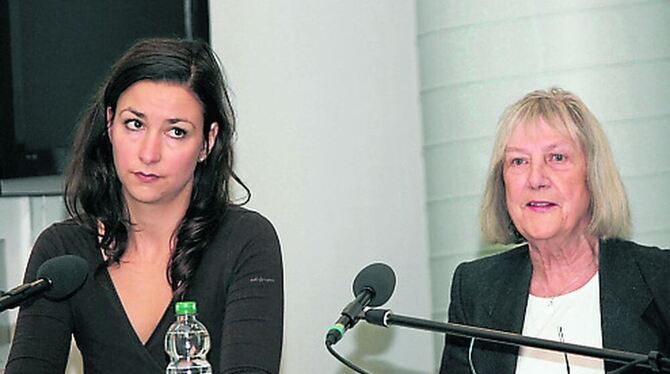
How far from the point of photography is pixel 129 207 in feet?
8.82

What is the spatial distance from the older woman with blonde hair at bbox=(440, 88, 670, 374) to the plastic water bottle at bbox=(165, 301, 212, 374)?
663 mm

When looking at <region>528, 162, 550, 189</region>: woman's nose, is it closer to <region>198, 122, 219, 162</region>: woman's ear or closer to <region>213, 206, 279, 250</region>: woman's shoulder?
<region>213, 206, 279, 250</region>: woman's shoulder

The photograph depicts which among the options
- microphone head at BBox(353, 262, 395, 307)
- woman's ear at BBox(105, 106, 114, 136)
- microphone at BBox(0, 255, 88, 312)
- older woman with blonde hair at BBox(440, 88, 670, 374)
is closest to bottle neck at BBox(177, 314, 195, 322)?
microphone at BBox(0, 255, 88, 312)

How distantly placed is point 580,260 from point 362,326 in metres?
1.24

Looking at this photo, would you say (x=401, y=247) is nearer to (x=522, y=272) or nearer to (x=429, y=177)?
(x=429, y=177)

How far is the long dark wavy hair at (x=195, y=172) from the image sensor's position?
261cm

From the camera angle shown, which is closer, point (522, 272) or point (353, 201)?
point (522, 272)

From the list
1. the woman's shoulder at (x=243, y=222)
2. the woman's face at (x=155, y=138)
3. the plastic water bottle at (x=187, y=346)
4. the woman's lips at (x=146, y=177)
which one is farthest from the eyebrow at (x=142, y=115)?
the plastic water bottle at (x=187, y=346)

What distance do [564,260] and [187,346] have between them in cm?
88

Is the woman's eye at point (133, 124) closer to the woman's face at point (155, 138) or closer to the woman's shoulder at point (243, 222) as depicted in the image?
the woman's face at point (155, 138)

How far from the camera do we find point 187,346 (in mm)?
2383

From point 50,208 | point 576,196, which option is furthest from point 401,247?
point 576,196

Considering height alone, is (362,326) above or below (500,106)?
below

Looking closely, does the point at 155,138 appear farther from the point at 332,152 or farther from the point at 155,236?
the point at 332,152
